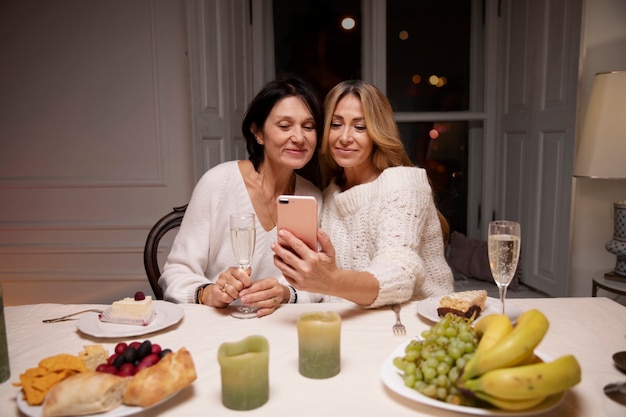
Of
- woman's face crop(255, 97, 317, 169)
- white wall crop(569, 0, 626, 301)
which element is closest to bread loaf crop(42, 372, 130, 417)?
woman's face crop(255, 97, 317, 169)

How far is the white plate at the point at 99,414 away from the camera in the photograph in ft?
2.61

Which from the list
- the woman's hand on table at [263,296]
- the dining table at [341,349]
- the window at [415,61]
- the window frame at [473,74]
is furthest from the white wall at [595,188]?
the woman's hand on table at [263,296]

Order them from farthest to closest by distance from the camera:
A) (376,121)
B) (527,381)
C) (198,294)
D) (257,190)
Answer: (257,190), (376,121), (198,294), (527,381)

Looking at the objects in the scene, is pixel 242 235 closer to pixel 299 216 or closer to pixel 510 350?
pixel 299 216

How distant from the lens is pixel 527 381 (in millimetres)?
727

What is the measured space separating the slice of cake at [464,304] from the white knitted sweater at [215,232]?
0.66m

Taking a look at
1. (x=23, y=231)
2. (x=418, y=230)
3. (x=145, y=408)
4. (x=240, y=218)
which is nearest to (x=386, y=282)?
(x=418, y=230)

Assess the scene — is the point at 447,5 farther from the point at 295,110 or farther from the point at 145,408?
the point at 145,408

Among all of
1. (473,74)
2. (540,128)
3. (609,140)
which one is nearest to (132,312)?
(609,140)

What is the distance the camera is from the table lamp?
7.48ft

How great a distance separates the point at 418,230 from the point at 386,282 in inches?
11.6

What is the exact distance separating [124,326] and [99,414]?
0.41 m

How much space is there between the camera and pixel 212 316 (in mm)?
1312

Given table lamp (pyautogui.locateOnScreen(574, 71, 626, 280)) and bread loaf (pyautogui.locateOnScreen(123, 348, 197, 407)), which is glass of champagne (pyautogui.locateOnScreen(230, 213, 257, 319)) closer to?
bread loaf (pyautogui.locateOnScreen(123, 348, 197, 407))
